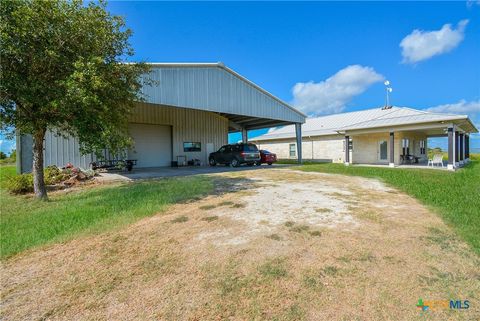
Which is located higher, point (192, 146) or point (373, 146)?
point (192, 146)

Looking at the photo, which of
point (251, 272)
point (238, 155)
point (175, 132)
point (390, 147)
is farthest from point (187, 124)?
point (251, 272)

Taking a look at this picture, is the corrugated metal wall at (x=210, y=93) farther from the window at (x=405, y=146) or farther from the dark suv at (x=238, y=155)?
the window at (x=405, y=146)

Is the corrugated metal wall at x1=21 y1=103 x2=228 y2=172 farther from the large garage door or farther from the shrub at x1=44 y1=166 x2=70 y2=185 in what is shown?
the shrub at x1=44 y1=166 x2=70 y2=185

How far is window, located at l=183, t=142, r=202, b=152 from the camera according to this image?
19031mm

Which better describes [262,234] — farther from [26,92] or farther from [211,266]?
[26,92]

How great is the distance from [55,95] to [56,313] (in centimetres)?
521

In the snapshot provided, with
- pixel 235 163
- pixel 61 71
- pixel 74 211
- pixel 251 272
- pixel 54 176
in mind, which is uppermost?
pixel 61 71

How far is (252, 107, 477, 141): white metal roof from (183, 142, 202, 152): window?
11.2 m

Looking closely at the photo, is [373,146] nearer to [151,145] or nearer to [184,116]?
[184,116]

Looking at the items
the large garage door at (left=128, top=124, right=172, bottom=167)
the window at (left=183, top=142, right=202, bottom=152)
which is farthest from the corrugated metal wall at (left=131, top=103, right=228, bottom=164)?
the large garage door at (left=128, top=124, right=172, bottom=167)

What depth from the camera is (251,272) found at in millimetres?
2828

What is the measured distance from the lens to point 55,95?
5.62 m

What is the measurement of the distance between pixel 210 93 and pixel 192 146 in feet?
22.2

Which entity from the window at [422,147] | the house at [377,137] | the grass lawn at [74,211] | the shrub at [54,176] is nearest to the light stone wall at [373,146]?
the house at [377,137]
